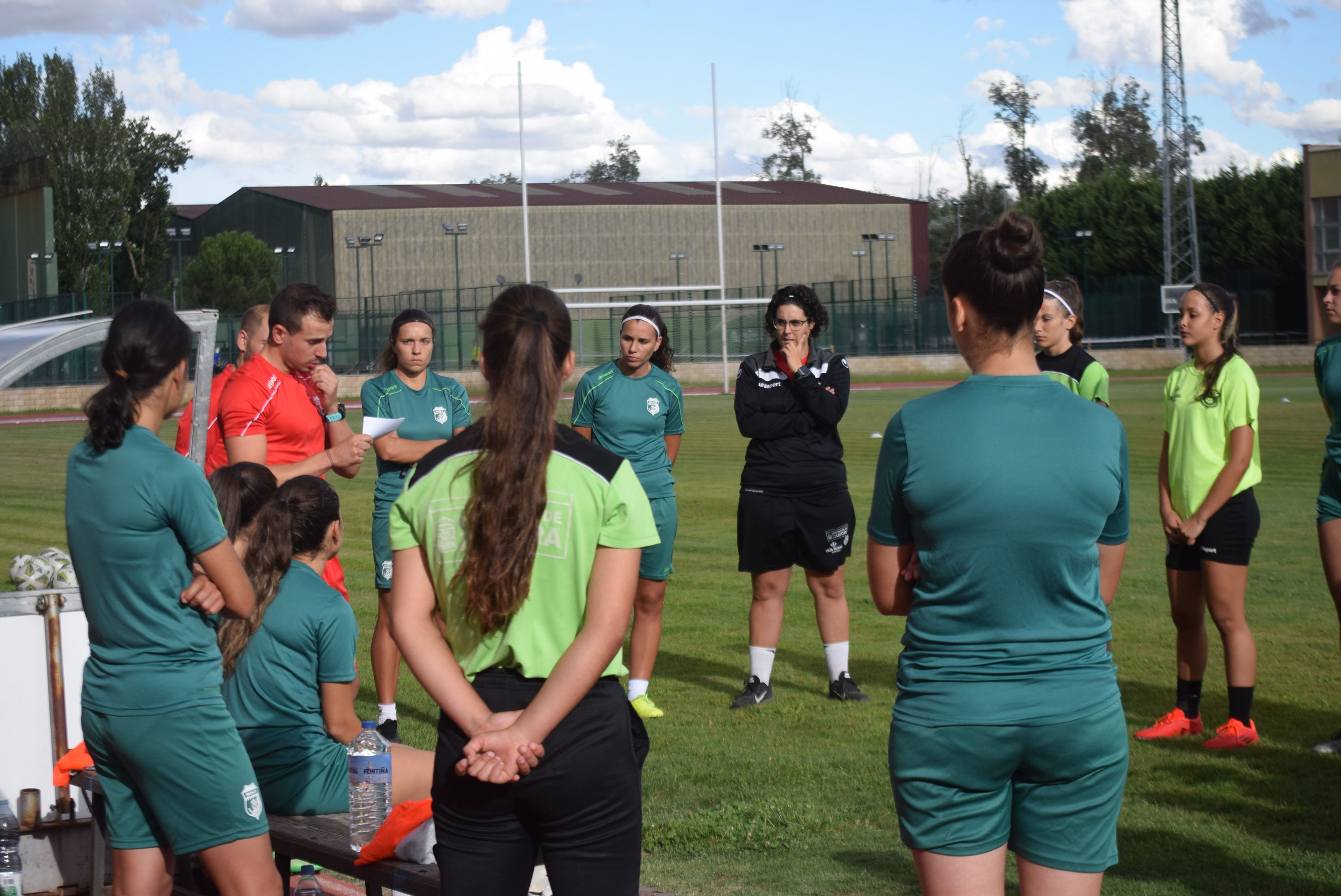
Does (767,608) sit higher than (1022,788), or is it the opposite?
(1022,788)

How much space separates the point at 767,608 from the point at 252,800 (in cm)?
394

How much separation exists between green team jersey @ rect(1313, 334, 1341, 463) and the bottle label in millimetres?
3853

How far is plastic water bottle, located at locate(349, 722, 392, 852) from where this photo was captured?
3.59m

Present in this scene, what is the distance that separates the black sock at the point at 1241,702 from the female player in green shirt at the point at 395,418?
12.1 feet

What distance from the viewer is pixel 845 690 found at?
22.3 ft

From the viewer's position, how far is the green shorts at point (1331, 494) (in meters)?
5.23

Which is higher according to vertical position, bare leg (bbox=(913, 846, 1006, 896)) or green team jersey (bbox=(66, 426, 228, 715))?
green team jersey (bbox=(66, 426, 228, 715))

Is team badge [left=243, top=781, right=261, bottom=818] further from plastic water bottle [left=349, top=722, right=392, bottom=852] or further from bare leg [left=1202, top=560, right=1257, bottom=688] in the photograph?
bare leg [left=1202, top=560, right=1257, bottom=688]

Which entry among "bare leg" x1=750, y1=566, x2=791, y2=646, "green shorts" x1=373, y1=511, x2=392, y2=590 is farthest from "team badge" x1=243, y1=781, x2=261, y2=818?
"bare leg" x1=750, y1=566, x2=791, y2=646

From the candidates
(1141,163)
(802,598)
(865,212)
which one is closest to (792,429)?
(802,598)

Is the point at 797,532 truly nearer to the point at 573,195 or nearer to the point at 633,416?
the point at 633,416

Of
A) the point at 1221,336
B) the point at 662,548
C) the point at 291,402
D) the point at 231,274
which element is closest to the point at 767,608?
the point at 662,548

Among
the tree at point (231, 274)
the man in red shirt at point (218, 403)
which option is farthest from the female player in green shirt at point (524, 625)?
the tree at point (231, 274)

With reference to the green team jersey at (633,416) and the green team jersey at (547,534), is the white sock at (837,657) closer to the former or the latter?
the green team jersey at (633,416)
